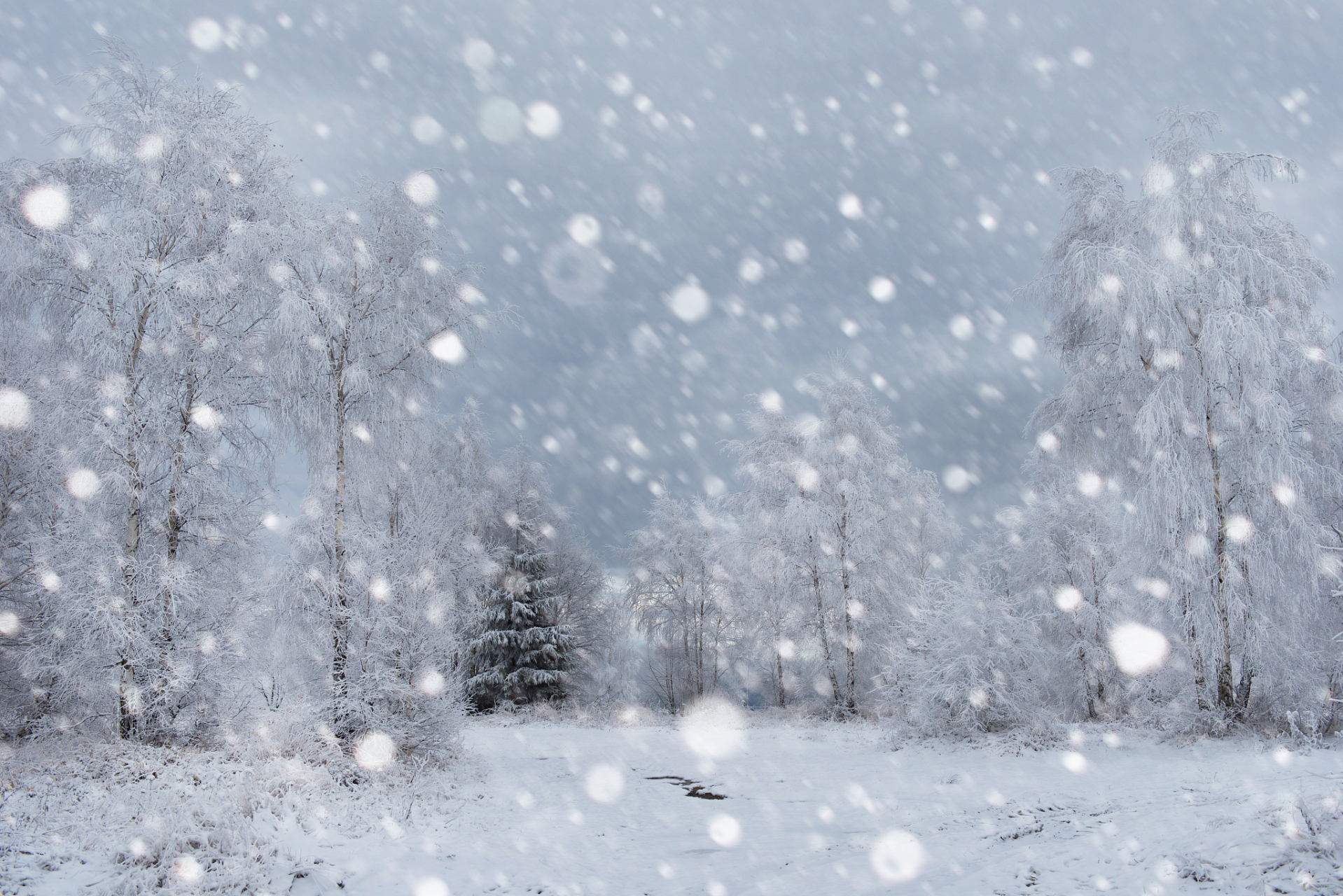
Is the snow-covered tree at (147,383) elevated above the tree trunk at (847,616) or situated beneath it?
elevated above

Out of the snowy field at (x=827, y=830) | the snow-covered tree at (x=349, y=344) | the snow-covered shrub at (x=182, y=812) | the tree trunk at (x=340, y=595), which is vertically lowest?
the snowy field at (x=827, y=830)

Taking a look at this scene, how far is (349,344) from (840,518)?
14.5 metres

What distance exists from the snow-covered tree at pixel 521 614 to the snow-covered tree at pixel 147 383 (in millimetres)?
14424

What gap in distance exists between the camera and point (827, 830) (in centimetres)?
874

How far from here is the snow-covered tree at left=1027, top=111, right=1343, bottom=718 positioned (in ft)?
36.1

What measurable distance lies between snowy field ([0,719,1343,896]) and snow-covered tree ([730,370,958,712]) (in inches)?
279

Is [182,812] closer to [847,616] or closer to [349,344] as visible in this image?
[349,344]

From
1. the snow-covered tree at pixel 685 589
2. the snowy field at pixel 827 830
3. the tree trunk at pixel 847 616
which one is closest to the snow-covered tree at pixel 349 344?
the snowy field at pixel 827 830

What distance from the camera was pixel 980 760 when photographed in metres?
12.2

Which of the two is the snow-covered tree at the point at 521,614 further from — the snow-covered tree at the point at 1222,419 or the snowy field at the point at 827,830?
the snow-covered tree at the point at 1222,419

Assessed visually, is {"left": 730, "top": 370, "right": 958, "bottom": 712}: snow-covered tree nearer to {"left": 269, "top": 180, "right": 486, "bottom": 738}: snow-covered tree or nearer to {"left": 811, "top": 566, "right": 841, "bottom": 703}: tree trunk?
{"left": 811, "top": 566, "right": 841, "bottom": 703}: tree trunk

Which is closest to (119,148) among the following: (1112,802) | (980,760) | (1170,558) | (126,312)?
(126,312)

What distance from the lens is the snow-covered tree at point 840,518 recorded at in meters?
20.2

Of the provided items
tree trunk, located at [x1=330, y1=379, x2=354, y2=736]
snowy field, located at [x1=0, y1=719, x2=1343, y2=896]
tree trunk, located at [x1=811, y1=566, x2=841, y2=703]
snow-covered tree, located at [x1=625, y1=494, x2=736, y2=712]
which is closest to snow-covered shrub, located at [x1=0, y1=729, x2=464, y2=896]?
snowy field, located at [x1=0, y1=719, x2=1343, y2=896]
